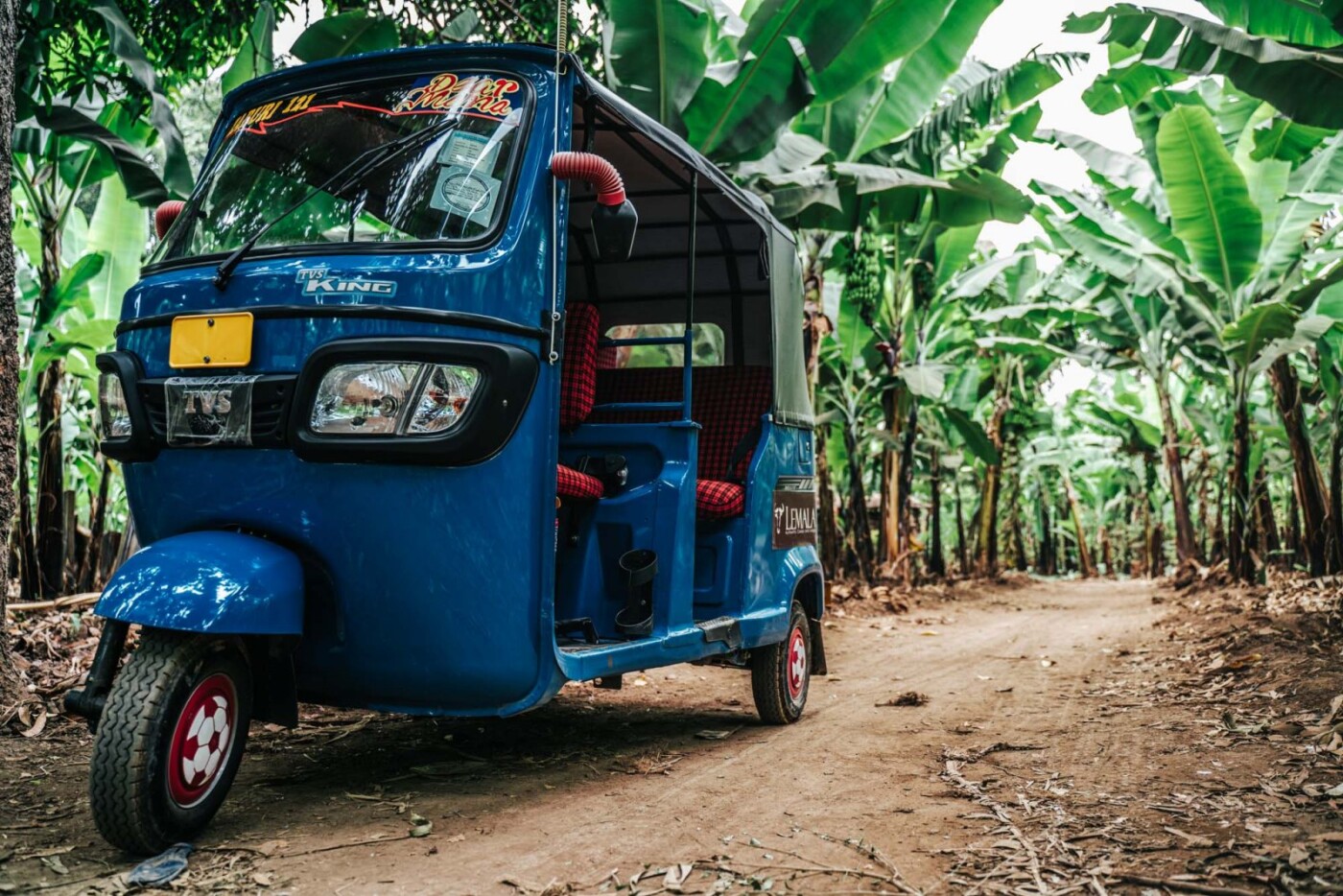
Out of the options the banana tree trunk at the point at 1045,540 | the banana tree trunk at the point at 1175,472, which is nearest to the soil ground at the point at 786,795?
the banana tree trunk at the point at 1175,472

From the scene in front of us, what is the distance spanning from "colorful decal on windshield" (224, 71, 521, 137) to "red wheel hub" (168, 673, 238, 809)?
1.93 m

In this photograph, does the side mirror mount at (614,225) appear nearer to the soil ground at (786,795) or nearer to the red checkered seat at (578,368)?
the red checkered seat at (578,368)

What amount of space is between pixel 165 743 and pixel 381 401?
1.09 metres

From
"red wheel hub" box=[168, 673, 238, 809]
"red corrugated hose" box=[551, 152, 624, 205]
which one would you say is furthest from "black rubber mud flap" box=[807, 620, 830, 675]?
"red wheel hub" box=[168, 673, 238, 809]

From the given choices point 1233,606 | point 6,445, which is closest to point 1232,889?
point 6,445

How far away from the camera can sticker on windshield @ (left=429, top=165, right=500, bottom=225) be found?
A: 11.0 feet

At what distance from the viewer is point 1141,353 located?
13.6m

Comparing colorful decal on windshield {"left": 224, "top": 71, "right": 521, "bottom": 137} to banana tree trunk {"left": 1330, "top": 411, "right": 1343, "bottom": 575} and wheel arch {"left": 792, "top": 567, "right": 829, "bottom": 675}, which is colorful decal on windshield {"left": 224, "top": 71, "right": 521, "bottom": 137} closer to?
wheel arch {"left": 792, "top": 567, "right": 829, "bottom": 675}

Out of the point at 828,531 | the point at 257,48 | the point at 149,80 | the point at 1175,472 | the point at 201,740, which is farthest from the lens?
the point at 1175,472

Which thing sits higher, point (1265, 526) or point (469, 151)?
point (469, 151)

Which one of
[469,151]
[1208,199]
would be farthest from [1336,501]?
[469,151]

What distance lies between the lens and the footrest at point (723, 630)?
445 cm

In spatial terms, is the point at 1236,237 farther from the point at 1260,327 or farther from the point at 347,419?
the point at 347,419

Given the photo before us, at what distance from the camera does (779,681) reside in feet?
17.0
